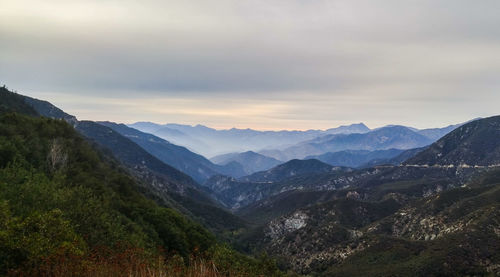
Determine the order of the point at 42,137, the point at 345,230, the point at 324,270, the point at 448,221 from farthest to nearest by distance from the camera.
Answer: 1. the point at 345,230
2. the point at 448,221
3. the point at 324,270
4. the point at 42,137

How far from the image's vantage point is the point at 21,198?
38.7 meters

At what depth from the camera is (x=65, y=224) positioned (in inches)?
1035

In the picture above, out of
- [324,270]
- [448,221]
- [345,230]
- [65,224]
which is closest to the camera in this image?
[65,224]

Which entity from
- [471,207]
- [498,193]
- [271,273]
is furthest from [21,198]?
[498,193]

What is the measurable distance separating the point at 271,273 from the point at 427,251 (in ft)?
255

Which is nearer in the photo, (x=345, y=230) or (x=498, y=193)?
(x=498, y=193)

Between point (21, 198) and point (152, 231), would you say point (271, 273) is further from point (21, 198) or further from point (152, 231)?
point (21, 198)

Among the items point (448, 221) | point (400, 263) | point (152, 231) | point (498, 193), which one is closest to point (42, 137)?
point (152, 231)

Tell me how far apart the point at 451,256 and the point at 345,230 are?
191ft

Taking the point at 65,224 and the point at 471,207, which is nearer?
the point at 65,224

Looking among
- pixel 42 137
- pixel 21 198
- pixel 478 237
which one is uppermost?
pixel 42 137

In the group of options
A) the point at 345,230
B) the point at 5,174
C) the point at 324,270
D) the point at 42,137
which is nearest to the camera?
the point at 5,174

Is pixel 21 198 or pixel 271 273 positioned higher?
pixel 21 198

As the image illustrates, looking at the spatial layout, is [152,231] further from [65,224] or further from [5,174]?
[65,224]
